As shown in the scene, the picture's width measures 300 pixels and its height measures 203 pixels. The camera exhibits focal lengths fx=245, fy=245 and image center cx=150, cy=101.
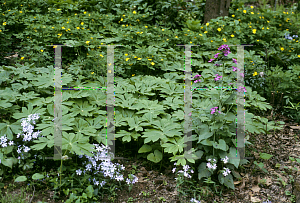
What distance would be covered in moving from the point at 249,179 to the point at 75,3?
5.20m

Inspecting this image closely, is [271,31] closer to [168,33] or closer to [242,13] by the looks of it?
[242,13]

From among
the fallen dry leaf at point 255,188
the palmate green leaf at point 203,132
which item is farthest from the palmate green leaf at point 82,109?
the fallen dry leaf at point 255,188

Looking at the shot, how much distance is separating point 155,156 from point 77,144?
2.58 ft

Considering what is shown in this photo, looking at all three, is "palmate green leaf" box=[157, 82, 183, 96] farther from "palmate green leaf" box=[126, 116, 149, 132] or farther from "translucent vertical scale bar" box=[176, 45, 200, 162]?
"palmate green leaf" box=[126, 116, 149, 132]

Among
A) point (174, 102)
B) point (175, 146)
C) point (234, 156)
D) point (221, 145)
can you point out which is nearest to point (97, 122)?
point (175, 146)

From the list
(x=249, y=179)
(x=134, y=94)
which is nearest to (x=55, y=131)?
(x=134, y=94)

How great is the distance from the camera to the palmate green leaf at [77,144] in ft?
6.59

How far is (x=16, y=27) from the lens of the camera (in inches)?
193

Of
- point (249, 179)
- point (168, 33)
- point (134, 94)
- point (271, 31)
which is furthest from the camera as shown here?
point (271, 31)

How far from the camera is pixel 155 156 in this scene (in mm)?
2443

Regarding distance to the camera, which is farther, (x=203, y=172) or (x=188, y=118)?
(x=188, y=118)

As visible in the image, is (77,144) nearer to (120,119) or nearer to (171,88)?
(120,119)

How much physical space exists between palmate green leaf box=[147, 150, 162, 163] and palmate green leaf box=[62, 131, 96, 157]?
609mm

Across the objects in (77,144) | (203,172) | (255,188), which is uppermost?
(77,144)
